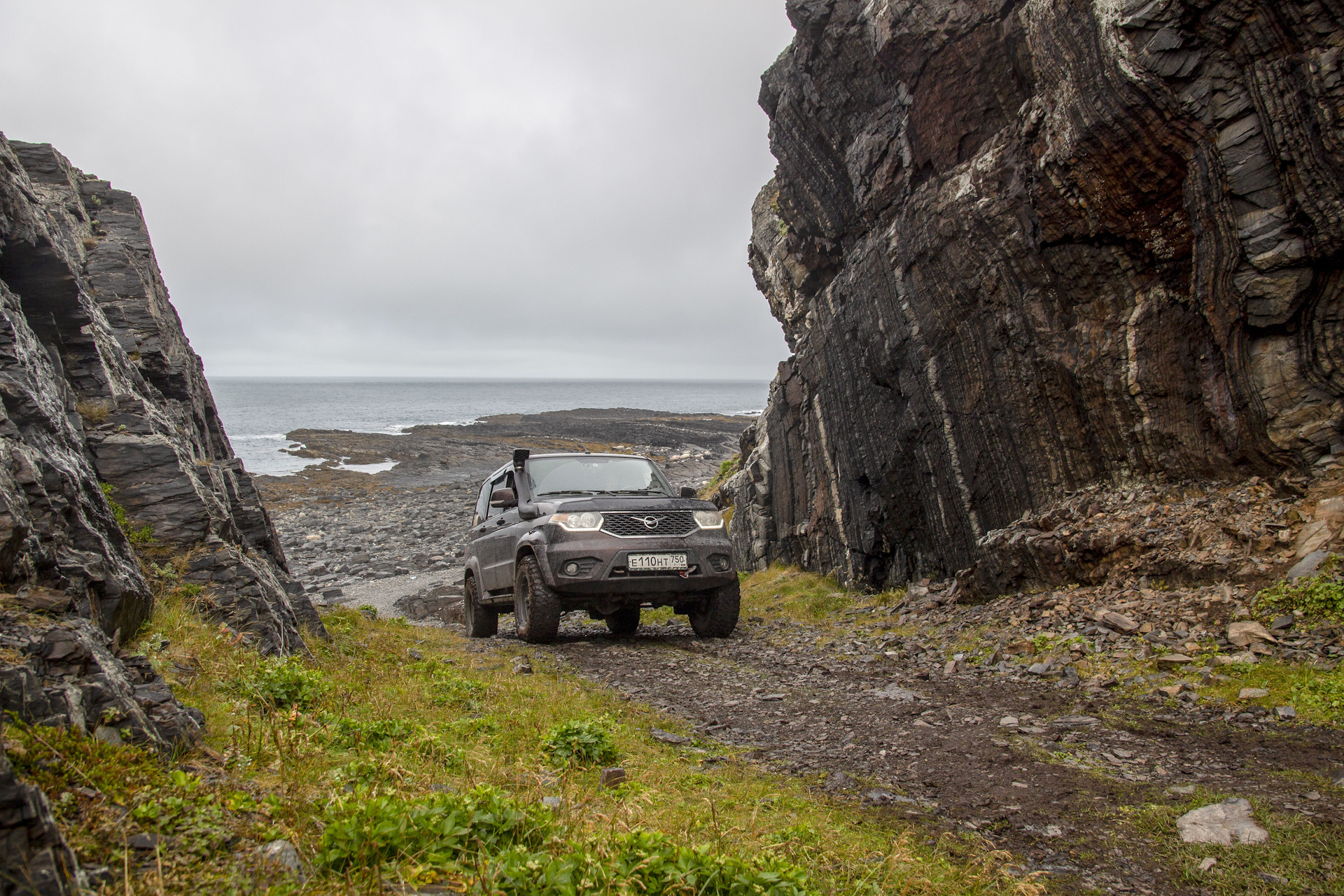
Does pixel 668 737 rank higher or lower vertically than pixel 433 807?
lower

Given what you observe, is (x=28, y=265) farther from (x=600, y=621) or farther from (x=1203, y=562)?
(x=1203, y=562)

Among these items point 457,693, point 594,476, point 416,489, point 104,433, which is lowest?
point 416,489

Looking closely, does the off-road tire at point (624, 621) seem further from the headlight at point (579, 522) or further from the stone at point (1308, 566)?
the stone at point (1308, 566)

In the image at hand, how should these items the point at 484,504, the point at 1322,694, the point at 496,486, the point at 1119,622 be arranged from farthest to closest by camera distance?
the point at 484,504, the point at 496,486, the point at 1119,622, the point at 1322,694

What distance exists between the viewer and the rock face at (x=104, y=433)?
4.72 meters

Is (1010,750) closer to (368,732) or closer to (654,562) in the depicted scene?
(368,732)

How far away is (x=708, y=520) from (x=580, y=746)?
5.63m

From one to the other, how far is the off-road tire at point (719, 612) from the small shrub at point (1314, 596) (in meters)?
5.42

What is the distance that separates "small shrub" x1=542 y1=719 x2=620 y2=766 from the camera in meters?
4.62

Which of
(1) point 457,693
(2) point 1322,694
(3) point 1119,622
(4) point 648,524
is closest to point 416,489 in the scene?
(4) point 648,524

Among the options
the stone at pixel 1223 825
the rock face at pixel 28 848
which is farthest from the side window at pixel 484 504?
the rock face at pixel 28 848

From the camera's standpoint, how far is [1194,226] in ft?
26.4

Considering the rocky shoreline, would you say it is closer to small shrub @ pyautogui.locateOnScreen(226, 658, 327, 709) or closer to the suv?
the suv

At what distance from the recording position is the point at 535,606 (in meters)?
9.74
